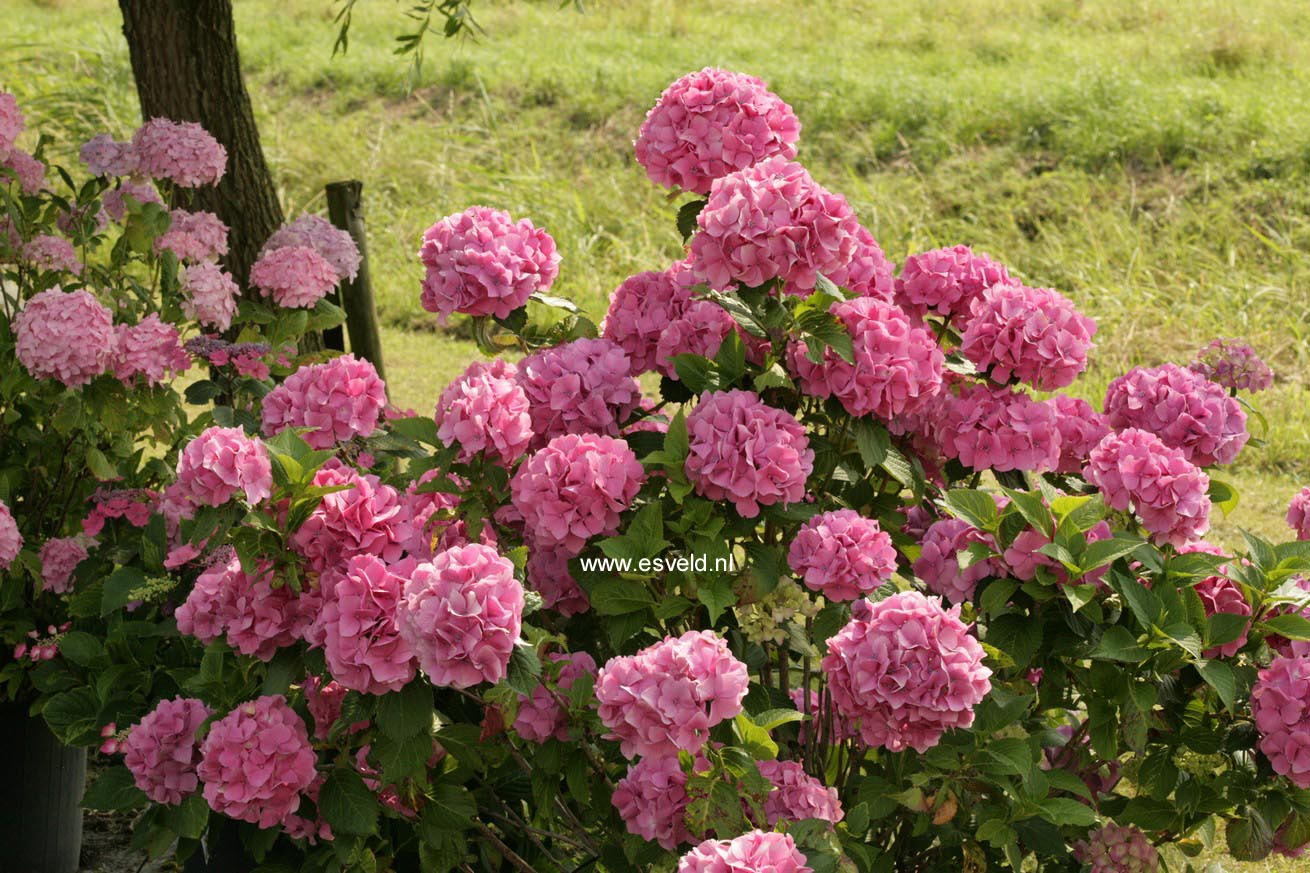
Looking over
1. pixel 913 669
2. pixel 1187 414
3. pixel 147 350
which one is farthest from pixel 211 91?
pixel 913 669

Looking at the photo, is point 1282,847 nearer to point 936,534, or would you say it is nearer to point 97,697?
point 936,534

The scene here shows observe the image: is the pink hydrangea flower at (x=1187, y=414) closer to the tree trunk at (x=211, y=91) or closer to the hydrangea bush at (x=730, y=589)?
the hydrangea bush at (x=730, y=589)

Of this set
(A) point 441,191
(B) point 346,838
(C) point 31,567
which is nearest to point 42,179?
(C) point 31,567

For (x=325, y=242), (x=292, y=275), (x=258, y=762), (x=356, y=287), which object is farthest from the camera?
(x=356, y=287)

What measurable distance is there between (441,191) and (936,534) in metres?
6.92

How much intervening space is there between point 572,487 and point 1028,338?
2.30 feet

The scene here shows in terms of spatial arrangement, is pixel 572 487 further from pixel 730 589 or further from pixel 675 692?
pixel 675 692

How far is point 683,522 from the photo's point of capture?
188 centimetres

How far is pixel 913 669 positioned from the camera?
162 cm

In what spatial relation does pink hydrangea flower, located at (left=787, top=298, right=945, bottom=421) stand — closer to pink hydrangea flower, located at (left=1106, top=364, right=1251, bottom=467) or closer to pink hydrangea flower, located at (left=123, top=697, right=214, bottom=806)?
pink hydrangea flower, located at (left=1106, top=364, right=1251, bottom=467)

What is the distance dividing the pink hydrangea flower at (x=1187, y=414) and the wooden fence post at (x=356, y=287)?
2482 millimetres

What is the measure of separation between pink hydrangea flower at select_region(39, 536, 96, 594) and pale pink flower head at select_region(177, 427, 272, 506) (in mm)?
1024

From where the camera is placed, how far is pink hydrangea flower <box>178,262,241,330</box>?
279 cm

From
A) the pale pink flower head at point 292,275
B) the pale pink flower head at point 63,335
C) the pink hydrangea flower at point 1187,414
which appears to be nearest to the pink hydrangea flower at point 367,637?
the pale pink flower head at point 63,335
